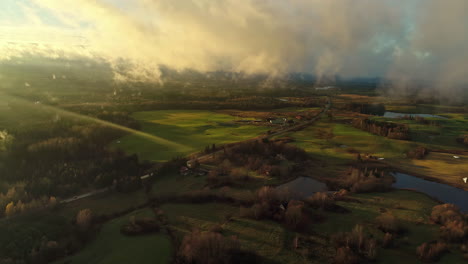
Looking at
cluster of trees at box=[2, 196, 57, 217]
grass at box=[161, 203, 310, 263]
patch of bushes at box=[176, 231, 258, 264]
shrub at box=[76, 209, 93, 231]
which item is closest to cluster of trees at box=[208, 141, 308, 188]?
grass at box=[161, 203, 310, 263]

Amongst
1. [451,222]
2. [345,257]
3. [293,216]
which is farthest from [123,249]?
[451,222]

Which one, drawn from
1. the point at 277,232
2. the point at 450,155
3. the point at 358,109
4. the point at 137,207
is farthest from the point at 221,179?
the point at 358,109

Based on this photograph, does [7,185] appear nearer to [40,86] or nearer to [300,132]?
[300,132]

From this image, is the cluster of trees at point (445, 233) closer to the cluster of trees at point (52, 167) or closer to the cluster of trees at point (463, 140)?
the cluster of trees at point (52, 167)

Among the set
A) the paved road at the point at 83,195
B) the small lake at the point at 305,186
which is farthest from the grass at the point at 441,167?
the paved road at the point at 83,195

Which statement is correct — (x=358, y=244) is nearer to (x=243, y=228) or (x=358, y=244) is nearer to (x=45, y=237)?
(x=243, y=228)
